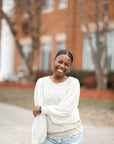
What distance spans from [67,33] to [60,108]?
16202mm

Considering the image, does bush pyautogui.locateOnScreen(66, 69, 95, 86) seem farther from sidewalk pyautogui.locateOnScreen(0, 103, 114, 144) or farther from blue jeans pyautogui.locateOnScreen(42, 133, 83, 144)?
blue jeans pyautogui.locateOnScreen(42, 133, 83, 144)

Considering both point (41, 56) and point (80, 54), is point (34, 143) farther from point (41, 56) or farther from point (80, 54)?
point (41, 56)

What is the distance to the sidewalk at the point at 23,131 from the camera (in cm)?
528

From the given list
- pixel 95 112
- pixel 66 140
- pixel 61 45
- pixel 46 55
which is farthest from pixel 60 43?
pixel 66 140

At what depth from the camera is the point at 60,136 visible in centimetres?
257

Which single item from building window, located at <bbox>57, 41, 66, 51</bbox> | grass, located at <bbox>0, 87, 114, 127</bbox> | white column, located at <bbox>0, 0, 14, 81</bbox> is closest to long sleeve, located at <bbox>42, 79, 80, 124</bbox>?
grass, located at <bbox>0, 87, 114, 127</bbox>

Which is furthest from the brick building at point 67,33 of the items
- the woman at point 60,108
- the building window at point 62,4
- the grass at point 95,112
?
the woman at point 60,108

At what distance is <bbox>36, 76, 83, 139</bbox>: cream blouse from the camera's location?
8.26ft

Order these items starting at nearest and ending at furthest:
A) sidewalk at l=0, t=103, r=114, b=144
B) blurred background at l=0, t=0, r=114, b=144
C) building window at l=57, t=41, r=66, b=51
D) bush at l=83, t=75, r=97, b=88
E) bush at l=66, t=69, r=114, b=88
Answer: sidewalk at l=0, t=103, r=114, b=144
blurred background at l=0, t=0, r=114, b=144
bush at l=66, t=69, r=114, b=88
bush at l=83, t=75, r=97, b=88
building window at l=57, t=41, r=66, b=51

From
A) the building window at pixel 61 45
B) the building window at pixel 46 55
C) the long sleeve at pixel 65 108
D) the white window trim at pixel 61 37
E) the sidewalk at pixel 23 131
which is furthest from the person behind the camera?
the building window at pixel 46 55

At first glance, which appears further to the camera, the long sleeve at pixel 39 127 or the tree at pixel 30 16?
the tree at pixel 30 16

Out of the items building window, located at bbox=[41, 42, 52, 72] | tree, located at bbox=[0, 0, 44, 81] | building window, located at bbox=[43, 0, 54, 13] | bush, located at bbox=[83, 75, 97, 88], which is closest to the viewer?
→ bush, located at bbox=[83, 75, 97, 88]

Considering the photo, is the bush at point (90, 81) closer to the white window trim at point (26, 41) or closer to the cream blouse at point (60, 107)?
the white window trim at point (26, 41)

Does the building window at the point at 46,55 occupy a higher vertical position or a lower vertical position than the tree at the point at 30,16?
lower
